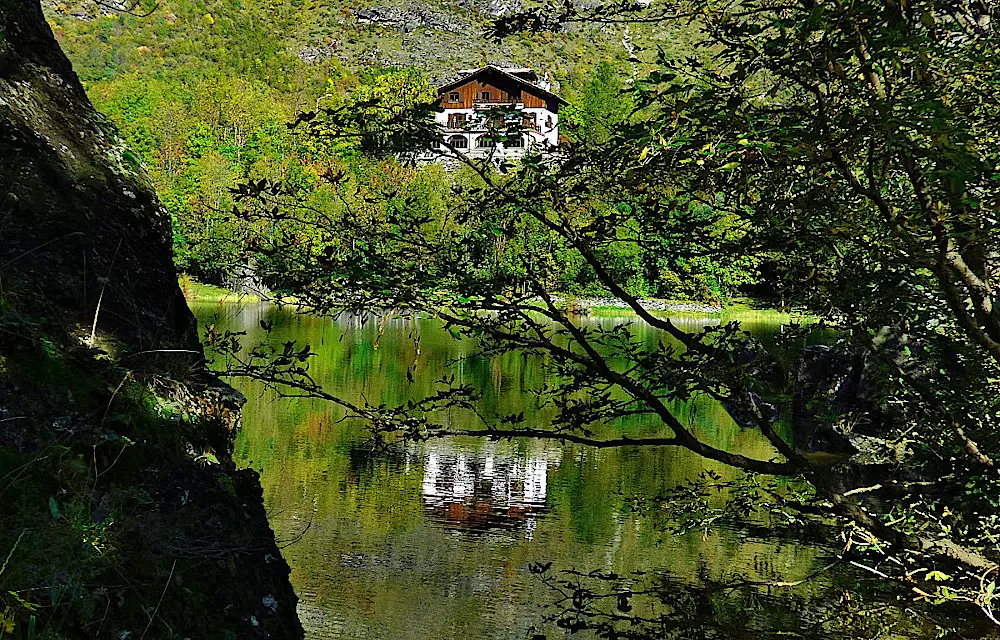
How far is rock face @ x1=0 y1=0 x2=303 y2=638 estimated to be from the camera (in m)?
2.14

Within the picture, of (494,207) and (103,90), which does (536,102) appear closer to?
(103,90)

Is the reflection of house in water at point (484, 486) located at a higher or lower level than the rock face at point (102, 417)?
lower

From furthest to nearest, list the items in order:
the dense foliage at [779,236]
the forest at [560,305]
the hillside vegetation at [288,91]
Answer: the hillside vegetation at [288,91], the dense foliage at [779,236], the forest at [560,305]

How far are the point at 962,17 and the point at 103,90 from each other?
6738 cm

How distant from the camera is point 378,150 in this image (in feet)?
13.0

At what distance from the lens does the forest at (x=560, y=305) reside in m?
2.51

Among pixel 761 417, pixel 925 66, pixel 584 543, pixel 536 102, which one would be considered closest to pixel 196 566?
pixel 925 66

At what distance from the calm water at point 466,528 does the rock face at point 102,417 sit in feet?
2.82

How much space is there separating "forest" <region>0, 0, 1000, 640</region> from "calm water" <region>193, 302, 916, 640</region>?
0.05 m

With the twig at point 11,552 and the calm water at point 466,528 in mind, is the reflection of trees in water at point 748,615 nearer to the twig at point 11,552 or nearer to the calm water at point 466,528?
the calm water at point 466,528

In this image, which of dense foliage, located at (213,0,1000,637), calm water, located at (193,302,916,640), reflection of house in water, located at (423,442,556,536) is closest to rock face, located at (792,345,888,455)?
calm water, located at (193,302,916,640)

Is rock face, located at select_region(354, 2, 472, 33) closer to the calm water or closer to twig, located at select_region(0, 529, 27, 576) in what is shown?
the calm water

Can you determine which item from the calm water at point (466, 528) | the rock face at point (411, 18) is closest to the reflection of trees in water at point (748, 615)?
the calm water at point (466, 528)

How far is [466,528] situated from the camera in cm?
807
